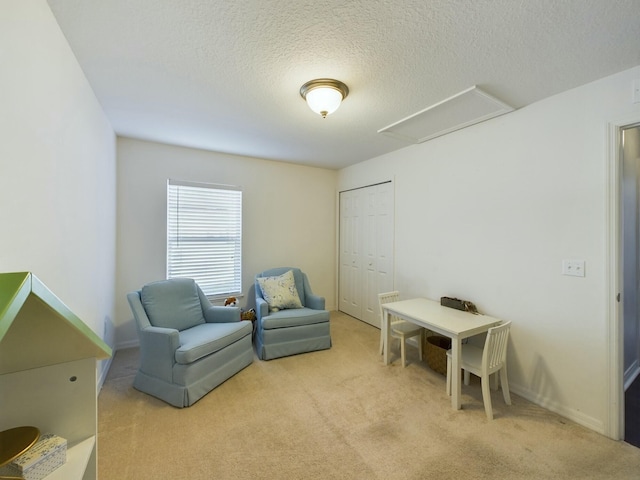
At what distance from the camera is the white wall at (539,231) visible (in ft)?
Answer: 6.33

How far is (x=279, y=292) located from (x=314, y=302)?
47 cm

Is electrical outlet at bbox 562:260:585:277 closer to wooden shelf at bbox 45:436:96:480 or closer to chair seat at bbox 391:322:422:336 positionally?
chair seat at bbox 391:322:422:336

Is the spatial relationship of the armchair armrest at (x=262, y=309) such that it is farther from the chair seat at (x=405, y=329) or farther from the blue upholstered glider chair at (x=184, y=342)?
the chair seat at (x=405, y=329)

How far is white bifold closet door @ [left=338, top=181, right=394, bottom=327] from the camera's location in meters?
3.78

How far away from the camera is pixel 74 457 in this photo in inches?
31.3

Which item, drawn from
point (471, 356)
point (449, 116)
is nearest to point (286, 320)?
point (471, 356)

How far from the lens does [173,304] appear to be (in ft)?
8.96

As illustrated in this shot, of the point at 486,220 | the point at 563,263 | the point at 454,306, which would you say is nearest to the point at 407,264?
the point at 454,306

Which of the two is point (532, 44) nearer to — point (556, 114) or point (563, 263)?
point (556, 114)

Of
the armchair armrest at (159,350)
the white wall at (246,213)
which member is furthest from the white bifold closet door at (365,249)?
the armchair armrest at (159,350)

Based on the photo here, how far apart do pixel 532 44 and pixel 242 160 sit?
330 centimetres

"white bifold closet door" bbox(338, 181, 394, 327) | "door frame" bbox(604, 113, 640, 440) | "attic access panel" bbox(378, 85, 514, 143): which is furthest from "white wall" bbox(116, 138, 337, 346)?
"door frame" bbox(604, 113, 640, 440)

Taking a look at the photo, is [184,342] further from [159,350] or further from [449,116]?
[449,116]

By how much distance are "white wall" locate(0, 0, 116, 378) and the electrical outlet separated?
3263 millimetres
